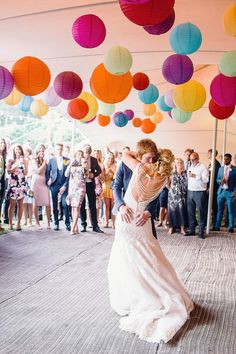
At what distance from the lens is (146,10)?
343 cm

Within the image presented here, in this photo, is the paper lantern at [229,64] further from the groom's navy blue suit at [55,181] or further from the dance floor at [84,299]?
the groom's navy blue suit at [55,181]

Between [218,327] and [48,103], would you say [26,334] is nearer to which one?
[218,327]

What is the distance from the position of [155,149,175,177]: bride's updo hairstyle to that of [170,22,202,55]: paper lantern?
2.65 metres

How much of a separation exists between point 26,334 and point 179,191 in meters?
5.37

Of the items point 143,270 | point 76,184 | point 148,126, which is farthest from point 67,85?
point 148,126

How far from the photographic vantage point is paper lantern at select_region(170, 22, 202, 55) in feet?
17.4

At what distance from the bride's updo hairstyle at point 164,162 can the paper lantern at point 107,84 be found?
2.89m

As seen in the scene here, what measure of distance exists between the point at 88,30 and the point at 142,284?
3.21 metres

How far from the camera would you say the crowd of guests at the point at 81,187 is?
7.28m

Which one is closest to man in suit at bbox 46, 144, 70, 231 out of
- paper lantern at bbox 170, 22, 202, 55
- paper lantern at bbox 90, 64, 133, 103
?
paper lantern at bbox 90, 64, 133, 103

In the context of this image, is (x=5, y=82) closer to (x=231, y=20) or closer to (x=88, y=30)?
(x=88, y=30)

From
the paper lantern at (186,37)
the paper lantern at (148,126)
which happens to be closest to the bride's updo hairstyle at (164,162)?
the paper lantern at (186,37)

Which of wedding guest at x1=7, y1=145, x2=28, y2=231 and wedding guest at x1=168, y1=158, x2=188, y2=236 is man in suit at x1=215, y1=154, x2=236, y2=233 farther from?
wedding guest at x1=7, y1=145, x2=28, y2=231

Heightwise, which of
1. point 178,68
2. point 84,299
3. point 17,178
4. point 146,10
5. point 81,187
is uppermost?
point 146,10
